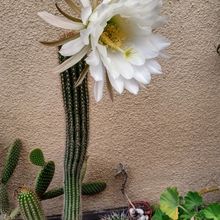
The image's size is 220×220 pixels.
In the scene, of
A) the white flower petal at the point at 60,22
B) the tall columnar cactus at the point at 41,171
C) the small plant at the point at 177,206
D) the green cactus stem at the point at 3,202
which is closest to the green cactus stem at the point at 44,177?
the tall columnar cactus at the point at 41,171

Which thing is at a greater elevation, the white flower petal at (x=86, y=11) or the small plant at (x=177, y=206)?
the white flower petal at (x=86, y=11)

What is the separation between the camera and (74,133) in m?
1.54

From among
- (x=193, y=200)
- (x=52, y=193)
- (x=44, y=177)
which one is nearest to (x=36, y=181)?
(x=44, y=177)

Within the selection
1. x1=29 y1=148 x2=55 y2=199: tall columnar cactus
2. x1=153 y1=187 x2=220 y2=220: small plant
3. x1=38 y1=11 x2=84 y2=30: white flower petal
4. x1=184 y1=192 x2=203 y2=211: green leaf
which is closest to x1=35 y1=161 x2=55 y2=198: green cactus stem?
x1=29 y1=148 x2=55 y2=199: tall columnar cactus

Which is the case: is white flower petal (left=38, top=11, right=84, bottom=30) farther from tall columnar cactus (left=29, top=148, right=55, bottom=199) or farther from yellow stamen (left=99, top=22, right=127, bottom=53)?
tall columnar cactus (left=29, top=148, right=55, bottom=199)

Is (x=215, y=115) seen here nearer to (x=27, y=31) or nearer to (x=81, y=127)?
(x=81, y=127)

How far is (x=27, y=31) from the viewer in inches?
71.4

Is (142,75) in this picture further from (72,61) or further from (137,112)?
(137,112)

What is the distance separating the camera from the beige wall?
1.86m

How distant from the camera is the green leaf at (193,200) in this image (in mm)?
1961

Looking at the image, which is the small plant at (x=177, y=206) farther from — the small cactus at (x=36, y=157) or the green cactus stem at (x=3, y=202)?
the green cactus stem at (x=3, y=202)

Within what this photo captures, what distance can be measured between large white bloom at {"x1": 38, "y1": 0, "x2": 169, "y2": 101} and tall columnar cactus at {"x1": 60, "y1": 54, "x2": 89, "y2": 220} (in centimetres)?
13

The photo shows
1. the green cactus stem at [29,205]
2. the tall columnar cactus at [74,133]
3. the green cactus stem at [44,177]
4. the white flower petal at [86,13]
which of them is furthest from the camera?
the green cactus stem at [44,177]

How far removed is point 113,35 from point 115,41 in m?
0.02
